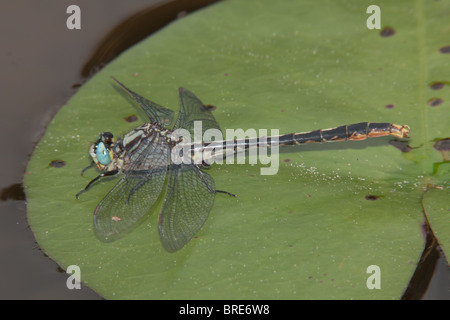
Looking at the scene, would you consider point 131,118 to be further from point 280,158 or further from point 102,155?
point 280,158

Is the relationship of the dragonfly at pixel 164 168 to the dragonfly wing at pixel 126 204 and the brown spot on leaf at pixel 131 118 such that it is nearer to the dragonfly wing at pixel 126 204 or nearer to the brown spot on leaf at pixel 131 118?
the dragonfly wing at pixel 126 204

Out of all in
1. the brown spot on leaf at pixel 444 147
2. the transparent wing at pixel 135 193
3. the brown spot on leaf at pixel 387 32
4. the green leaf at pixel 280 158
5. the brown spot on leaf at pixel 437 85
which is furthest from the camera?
the brown spot on leaf at pixel 387 32

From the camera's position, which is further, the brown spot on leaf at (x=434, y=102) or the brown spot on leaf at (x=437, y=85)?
the brown spot on leaf at (x=437, y=85)

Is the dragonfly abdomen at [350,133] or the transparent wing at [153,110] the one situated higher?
the transparent wing at [153,110]

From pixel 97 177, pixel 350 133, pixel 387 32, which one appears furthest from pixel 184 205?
pixel 387 32

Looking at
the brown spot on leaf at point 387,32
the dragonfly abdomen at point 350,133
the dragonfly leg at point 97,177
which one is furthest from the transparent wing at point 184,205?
the brown spot on leaf at point 387,32

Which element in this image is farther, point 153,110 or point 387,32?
point 387,32

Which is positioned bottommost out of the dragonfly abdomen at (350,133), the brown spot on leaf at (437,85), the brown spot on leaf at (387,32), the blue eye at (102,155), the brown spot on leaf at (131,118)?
the blue eye at (102,155)
